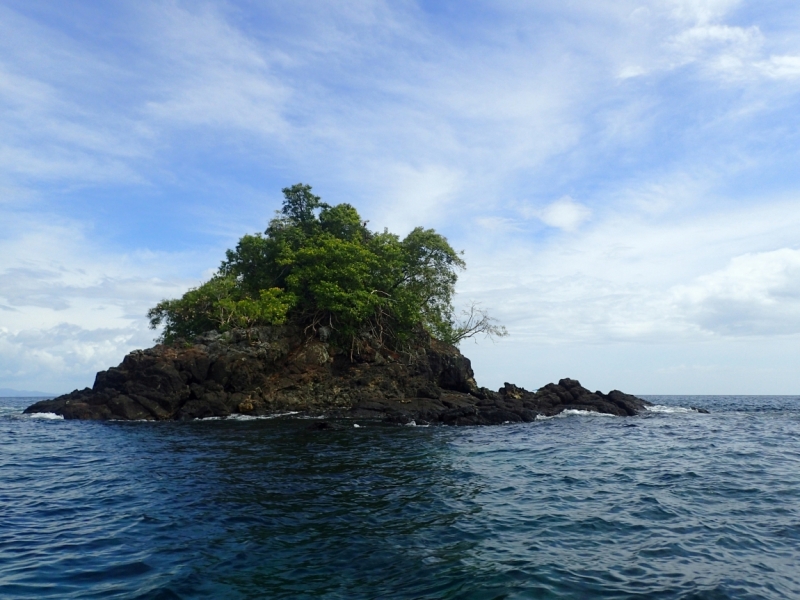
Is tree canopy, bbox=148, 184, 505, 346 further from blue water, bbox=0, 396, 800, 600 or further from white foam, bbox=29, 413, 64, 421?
blue water, bbox=0, 396, 800, 600

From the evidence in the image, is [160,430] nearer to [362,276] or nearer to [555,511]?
[362,276]

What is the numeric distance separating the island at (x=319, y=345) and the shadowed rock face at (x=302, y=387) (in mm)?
85

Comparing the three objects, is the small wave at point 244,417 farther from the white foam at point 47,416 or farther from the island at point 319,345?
the white foam at point 47,416

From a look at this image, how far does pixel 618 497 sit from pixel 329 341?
99.3 ft

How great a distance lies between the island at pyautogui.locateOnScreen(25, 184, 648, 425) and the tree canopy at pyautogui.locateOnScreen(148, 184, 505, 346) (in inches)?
4.1

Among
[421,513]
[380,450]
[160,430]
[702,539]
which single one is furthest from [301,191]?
[702,539]

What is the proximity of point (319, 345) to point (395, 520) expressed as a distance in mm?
29683

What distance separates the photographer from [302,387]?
38344 millimetres

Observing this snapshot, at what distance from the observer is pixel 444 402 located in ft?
123

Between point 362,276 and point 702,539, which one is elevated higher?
point 362,276

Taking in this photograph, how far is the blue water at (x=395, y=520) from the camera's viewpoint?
27.5ft

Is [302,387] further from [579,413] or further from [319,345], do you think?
[579,413]

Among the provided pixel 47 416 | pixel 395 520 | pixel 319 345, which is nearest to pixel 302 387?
pixel 319 345

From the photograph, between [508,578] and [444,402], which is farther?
[444,402]
